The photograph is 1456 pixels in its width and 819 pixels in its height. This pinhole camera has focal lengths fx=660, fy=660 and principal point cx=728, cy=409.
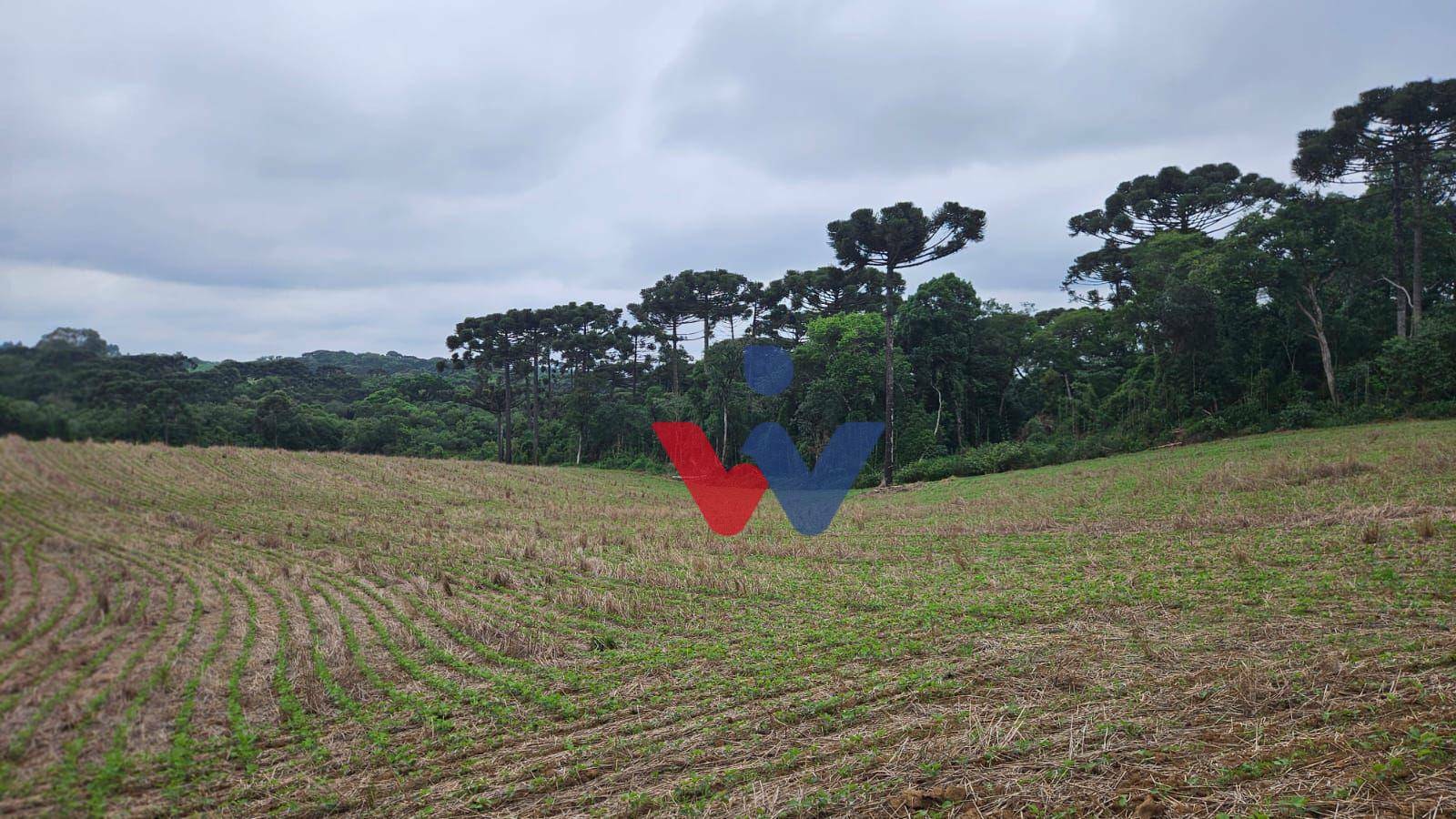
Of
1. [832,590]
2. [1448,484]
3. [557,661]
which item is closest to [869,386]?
[1448,484]

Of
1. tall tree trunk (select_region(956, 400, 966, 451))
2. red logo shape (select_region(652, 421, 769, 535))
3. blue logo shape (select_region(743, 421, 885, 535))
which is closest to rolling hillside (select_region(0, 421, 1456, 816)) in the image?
red logo shape (select_region(652, 421, 769, 535))

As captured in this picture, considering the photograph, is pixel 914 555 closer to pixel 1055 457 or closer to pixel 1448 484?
pixel 1448 484

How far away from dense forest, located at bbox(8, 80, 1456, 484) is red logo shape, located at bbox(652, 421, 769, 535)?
1208 mm

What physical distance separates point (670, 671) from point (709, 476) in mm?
35956

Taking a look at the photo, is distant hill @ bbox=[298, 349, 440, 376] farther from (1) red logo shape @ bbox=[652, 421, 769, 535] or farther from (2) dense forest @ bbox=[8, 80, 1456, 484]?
(1) red logo shape @ bbox=[652, 421, 769, 535]

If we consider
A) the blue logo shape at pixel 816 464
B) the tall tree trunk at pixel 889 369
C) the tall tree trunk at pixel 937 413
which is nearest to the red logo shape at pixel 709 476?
the blue logo shape at pixel 816 464

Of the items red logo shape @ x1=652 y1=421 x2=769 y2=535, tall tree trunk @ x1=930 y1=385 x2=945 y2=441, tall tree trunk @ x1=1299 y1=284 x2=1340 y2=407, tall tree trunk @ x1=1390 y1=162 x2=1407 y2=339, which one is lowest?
red logo shape @ x1=652 y1=421 x2=769 y2=535

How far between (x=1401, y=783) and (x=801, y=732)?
3.06 metres

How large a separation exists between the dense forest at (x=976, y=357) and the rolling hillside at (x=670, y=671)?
0.37 metres

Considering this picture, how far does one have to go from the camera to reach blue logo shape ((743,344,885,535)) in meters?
34.0

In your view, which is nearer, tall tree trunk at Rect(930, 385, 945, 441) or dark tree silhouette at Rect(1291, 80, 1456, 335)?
dark tree silhouette at Rect(1291, 80, 1456, 335)

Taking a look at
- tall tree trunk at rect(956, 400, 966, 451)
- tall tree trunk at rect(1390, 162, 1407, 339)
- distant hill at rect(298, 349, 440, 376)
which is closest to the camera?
distant hill at rect(298, 349, 440, 376)

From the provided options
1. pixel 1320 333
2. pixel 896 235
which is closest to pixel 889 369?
pixel 896 235

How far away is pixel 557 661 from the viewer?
6.41 m
